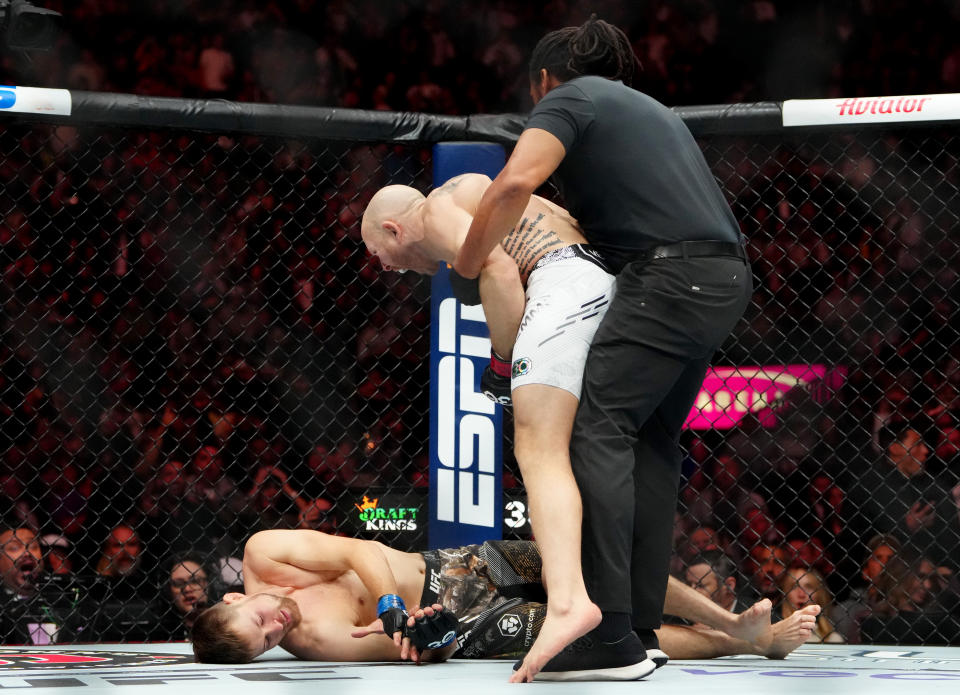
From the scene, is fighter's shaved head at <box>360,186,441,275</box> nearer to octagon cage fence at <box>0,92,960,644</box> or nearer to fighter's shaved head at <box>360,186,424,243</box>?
fighter's shaved head at <box>360,186,424,243</box>

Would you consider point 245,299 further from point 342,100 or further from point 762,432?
point 762,432

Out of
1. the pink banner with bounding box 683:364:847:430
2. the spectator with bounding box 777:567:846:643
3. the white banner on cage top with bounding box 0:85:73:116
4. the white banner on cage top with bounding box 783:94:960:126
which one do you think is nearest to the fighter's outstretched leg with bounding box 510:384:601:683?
the white banner on cage top with bounding box 783:94:960:126

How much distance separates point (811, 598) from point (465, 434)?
1.46m

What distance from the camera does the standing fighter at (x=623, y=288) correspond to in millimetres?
1355

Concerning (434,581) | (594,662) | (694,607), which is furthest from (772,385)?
(594,662)

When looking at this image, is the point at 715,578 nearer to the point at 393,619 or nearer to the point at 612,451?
the point at 393,619

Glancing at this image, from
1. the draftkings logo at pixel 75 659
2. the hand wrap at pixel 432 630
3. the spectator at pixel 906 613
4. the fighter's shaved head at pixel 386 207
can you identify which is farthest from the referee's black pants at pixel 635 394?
the spectator at pixel 906 613

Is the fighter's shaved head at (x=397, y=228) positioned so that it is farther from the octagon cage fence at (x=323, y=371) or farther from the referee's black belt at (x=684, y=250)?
the octagon cage fence at (x=323, y=371)

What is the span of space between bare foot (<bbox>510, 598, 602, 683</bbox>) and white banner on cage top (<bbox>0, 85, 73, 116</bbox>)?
1.46 metres

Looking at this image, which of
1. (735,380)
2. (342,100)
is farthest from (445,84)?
(735,380)

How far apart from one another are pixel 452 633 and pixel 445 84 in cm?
327

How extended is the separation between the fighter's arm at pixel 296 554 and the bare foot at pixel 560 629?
1.93 ft

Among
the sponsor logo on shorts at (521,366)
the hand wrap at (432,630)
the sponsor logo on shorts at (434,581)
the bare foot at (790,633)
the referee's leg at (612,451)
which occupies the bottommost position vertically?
the bare foot at (790,633)

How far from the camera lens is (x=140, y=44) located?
4.36 m
